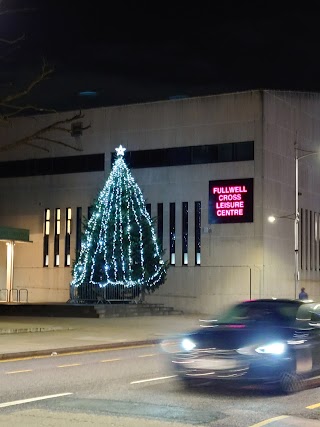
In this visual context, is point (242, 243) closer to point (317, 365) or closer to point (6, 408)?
point (317, 365)

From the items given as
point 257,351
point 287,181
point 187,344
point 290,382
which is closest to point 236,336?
point 257,351

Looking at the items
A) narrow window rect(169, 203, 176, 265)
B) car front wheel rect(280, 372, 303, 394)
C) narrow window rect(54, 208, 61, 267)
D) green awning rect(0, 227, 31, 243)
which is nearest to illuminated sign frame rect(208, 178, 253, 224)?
narrow window rect(169, 203, 176, 265)

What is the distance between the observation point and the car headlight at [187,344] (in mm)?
12273

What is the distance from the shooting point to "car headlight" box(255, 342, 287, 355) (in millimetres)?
11867

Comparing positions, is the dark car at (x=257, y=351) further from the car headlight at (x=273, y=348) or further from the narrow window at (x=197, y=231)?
the narrow window at (x=197, y=231)

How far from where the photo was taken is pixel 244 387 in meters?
12.4

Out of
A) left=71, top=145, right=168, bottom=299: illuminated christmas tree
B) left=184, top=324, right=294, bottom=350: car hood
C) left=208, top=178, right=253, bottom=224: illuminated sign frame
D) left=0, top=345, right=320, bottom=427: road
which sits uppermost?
left=208, top=178, right=253, bottom=224: illuminated sign frame

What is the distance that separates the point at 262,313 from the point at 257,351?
1.80 m

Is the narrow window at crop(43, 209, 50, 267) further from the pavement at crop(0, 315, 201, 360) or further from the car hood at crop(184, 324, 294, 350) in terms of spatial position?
the car hood at crop(184, 324, 294, 350)

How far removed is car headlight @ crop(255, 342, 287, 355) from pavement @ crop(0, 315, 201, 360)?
8787 millimetres

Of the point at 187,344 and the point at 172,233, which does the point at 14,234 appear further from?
the point at 187,344

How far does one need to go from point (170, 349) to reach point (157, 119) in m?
34.3

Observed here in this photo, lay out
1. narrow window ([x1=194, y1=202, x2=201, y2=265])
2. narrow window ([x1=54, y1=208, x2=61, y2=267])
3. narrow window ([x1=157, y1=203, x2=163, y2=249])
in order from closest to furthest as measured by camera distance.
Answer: narrow window ([x1=194, y1=202, x2=201, y2=265]), narrow window ([x1=157, y1=203, x2=163, y2=249]), narrow window ([x1=54, y1=208, x2=61, y2=267])

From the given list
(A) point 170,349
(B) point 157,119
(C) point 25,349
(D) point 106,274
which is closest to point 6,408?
(A) point 170,349
